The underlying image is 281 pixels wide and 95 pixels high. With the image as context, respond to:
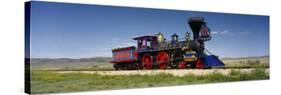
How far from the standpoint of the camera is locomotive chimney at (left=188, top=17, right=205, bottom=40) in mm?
9820

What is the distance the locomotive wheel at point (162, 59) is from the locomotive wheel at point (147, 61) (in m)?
0.16

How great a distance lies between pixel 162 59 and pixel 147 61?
0.35 meters

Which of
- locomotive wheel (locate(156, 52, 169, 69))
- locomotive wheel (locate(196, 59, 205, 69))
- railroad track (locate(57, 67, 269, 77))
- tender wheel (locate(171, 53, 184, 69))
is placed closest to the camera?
railroad track (locate(57, 67, 269, 77))

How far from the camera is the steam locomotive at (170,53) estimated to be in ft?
30.2

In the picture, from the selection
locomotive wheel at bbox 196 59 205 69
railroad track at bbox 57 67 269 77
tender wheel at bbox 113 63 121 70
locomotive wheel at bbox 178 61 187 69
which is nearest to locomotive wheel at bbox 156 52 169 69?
railroad track at bbox 57 67 269 77

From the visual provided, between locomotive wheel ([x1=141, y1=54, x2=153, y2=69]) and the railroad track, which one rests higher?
locomotive wheel ([x1=141, y1=54, x2=153, y2=69])

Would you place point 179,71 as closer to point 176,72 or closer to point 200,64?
point 176,72

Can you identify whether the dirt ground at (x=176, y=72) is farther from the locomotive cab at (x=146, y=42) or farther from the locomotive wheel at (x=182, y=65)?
the locomotive cab at (x=146, y=42)

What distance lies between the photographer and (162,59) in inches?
380

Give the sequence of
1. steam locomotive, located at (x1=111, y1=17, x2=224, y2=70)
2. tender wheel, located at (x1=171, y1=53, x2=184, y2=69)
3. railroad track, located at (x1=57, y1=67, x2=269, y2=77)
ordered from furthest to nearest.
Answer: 1. tender wheel, located at (x1=171, y1=53, x2=184, y2=69)
2. steam locomotive, located at (x1=111, y1=17, x2=224, y2=70)
3. railroad track, located at (x1=57, y1=67, x2=269, y2=77)

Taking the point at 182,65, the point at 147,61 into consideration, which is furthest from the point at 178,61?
the point at 147,61

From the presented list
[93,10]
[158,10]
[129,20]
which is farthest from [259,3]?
[93,10]

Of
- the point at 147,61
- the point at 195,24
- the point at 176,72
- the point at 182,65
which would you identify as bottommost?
the point at 176,72

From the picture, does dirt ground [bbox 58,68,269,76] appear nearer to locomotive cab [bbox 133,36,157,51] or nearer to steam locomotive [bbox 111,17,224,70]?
steam locomotive [bbox 111,17,224,70]
